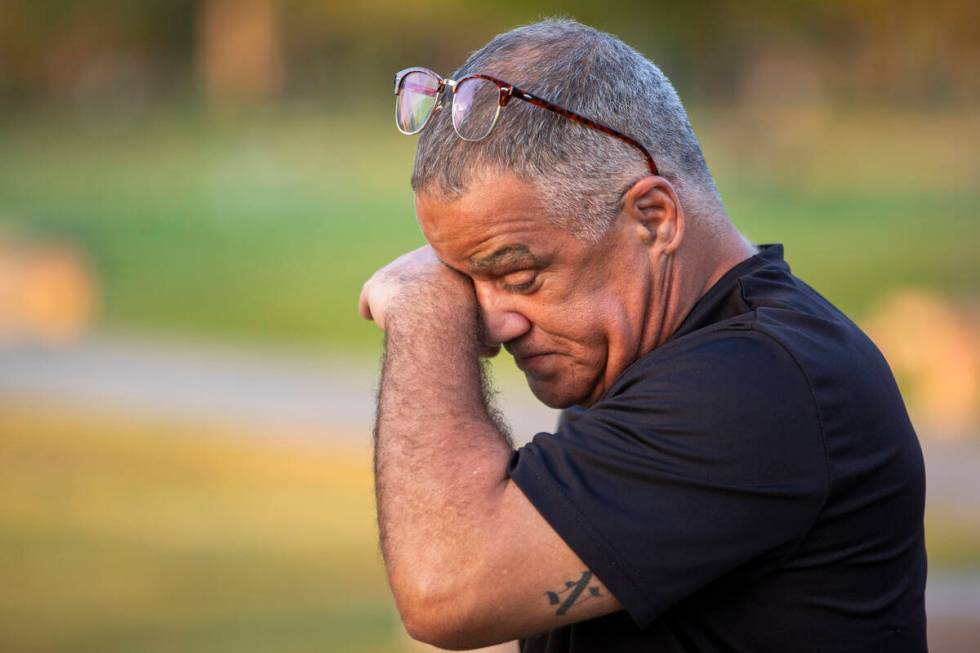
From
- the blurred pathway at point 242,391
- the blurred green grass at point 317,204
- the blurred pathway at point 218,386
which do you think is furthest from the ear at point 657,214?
the blurred green grass at point 317,204

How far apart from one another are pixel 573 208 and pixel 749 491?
650 mm

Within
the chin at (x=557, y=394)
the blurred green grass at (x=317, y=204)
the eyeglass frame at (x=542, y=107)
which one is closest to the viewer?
the eyeglass frame at (x=542, y=107)

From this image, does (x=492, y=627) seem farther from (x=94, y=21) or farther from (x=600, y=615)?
(x=94, y=21)

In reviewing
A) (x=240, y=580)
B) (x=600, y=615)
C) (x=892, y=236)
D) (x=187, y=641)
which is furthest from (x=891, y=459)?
(x=892, y=236)

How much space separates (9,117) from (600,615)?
121 ft

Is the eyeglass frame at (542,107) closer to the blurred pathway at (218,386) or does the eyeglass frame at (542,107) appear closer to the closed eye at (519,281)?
the closed eye at (519,281)

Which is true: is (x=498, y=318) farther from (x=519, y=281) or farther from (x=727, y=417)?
(x=727, y=417)

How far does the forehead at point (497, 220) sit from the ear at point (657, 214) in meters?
0.14

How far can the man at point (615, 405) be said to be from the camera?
2113mm

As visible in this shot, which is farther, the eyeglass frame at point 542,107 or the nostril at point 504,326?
the nostril at point 504,326

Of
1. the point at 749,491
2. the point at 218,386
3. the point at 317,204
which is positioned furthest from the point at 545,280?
the point at 317,204

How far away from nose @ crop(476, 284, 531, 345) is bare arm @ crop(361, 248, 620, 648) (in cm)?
17

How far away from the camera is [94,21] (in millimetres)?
34562

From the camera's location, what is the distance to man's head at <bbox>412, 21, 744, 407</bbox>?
245 cm
